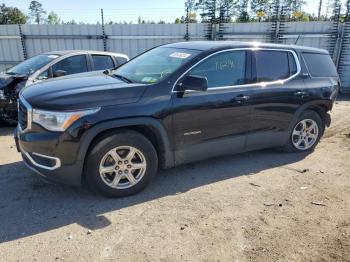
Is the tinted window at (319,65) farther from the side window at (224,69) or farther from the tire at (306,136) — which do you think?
the side window at (224,69)

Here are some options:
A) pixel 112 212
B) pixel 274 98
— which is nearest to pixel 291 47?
pixel 274 98

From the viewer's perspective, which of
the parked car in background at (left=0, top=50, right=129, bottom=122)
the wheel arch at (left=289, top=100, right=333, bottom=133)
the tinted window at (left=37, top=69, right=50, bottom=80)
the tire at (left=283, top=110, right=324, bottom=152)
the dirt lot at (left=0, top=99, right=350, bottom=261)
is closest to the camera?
the dirt lot at (left=0, top=99, right=350, bottom=261)

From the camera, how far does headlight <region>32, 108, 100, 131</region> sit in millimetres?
3586

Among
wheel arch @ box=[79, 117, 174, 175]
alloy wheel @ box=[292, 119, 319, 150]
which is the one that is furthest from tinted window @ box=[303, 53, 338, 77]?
wheel arch @ box=[79, 117, 174, 175]

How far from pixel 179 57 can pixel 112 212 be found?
2.19 meters

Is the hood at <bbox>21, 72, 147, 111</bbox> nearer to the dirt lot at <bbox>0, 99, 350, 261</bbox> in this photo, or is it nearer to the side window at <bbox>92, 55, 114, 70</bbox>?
the dirt lot at <bbox>0, 99, 350, 261</bbox>

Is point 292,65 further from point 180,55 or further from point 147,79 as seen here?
point 147,79

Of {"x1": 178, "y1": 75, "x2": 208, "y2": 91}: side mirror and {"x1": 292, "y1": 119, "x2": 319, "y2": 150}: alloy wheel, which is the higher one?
{"x1": 178, "y1": 75, "x2": 208, "y2": 91}: side mirror

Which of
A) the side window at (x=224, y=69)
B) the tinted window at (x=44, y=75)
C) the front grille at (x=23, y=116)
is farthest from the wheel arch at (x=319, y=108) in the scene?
the tinted window at (x=44, y=75)

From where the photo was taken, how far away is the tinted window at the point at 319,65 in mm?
5664

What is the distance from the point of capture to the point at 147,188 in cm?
433

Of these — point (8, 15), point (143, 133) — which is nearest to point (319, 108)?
point (143, 133)

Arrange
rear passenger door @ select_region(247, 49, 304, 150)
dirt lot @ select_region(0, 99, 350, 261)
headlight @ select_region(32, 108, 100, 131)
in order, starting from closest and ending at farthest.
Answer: dirt lot @ select_region(0, 99, 350, 261) → headlight @ select_region(32, 108, 100, 131) → rear passenger door @ select_region(247, 49, 304, 150)

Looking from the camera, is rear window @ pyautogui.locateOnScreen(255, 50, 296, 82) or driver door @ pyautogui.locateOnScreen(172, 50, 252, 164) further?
rear window @ pyautogui.locateOnScreen(255, 50, 296, 82)
